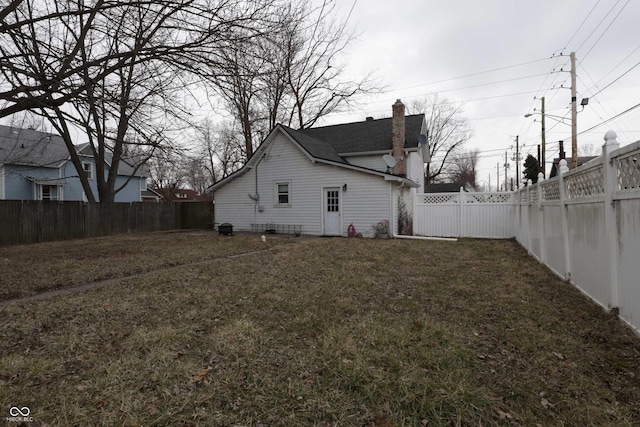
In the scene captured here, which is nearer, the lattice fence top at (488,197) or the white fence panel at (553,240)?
the white fence panel at (553,240)

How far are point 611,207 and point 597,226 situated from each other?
1.62 feet

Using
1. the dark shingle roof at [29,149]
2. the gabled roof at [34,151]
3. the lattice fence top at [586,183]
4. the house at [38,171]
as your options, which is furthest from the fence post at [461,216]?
the dark shingle roof at [29,149]

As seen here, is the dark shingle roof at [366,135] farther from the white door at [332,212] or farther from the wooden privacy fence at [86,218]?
the wooden privacy fence at [86,218]

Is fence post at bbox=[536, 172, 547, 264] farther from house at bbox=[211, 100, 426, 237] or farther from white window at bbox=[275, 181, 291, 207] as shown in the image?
white window at bbox=[275, 181, 291, 207]

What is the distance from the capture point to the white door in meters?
14.1

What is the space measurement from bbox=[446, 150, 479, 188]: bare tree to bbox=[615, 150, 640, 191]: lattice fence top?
3857 cm

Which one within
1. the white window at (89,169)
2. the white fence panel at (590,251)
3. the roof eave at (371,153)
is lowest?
the white fence panel at (590,251)

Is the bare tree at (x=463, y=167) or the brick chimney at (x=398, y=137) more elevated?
the bare tree at (x=463, y=167)

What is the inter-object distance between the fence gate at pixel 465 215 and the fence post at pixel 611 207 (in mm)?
9231

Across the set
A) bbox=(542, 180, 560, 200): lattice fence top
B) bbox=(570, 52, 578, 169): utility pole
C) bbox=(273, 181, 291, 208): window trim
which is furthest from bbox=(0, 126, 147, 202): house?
bbox=(570, 52, 578, 169): utility pole

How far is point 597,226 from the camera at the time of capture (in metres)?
3.78

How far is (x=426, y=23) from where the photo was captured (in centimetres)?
799

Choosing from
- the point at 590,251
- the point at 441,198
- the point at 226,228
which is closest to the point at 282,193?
the point at 226,228

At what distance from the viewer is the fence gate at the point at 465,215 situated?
12781 millimetres
